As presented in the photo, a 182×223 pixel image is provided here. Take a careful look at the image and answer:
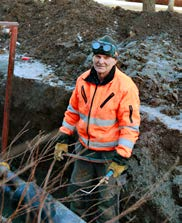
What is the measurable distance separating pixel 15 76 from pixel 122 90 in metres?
2.38

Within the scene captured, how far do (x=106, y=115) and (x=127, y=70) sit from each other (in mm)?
1621

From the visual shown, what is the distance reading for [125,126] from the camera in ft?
11.8

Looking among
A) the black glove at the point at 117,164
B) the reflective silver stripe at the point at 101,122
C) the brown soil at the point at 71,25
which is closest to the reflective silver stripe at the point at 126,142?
the black glove at the point at 117,164

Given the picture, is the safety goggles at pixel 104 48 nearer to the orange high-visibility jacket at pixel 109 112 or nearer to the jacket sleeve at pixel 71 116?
the orange high-visibility jacket at pixel 109 112

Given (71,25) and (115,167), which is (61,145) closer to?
(115,167)

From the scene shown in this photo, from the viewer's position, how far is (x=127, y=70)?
521 cm

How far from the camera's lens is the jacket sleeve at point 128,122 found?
3.59 metres

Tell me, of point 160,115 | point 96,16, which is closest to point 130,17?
point 96,16

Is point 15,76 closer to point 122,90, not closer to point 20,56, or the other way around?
point 20,56

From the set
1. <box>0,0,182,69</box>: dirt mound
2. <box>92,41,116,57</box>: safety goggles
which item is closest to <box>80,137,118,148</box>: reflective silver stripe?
<box>92,41,116,57</box>: safety goggles

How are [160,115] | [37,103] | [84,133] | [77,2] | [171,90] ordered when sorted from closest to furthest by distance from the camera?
[84,133], [160,115], [171,90], [37,103], [77,2]

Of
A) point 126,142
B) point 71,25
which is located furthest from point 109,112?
point 71,25

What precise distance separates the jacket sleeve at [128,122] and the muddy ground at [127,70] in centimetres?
40

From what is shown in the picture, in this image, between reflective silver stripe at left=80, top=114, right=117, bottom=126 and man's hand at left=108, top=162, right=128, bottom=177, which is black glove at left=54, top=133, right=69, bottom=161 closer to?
reflective silver stripe at left=80, top=114, right=117, bottom=126
